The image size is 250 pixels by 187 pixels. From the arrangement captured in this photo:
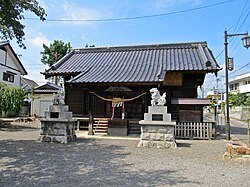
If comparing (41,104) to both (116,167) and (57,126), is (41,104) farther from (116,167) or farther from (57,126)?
(116,167)

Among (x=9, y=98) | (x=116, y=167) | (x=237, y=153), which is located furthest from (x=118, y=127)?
(x=9, y=98)

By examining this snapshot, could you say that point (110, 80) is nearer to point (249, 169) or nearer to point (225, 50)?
point (225, 50)

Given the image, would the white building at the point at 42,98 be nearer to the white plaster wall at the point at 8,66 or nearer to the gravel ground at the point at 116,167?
the white plaster wall at the point at 8,66

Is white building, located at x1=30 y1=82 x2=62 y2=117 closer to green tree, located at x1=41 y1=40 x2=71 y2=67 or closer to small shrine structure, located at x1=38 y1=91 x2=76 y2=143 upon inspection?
green tree, located at x1=41 y1=40 x2=71 y2=67

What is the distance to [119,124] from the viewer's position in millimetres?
12617

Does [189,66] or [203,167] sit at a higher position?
[189,66]

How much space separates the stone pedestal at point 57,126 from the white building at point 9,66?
19562 mm

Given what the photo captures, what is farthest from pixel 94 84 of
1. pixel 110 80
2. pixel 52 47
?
pixel 52 47

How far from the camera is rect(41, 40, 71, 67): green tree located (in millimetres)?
31156

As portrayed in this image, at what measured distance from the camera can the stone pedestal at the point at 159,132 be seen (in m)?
8.94

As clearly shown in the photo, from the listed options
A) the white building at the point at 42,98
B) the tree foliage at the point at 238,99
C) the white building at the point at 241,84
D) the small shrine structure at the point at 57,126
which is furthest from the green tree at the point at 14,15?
the white building at the point at 241,84

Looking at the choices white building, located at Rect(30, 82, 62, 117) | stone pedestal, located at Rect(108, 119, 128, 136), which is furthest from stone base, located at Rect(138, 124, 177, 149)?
white building, located at Rect(30, 82, 62, 117)

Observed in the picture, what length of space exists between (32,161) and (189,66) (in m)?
9.95

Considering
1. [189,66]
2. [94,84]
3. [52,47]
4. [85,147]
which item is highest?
[52,47]
